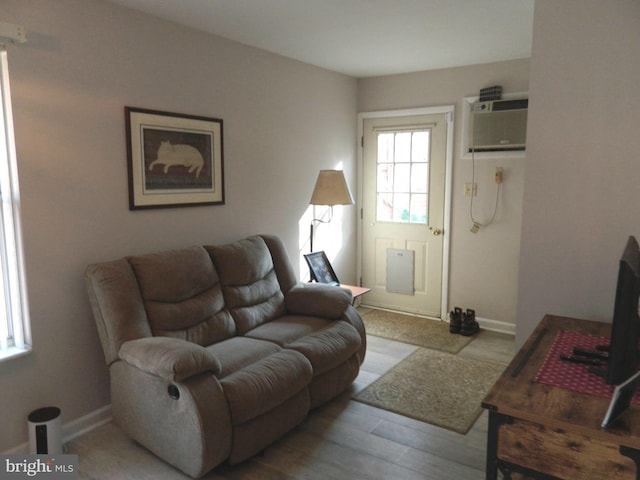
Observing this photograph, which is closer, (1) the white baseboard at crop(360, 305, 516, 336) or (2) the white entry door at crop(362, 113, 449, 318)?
(1) the white baseboard at crop(360, 305, 516, 336)

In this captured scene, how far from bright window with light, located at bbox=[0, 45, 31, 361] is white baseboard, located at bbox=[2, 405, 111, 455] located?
54 cm

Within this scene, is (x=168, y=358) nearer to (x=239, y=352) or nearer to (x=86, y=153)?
(x=239, y=352)

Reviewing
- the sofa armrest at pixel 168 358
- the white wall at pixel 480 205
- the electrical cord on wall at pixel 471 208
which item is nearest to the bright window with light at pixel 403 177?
the white wall at pixel 480 205

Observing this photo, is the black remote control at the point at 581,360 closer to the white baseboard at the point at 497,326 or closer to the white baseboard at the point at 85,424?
the white baseboard at the point at 85,424

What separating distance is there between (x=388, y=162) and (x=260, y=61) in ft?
5.92

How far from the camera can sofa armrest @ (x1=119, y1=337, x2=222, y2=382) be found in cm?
212

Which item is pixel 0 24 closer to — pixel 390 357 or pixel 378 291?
pixel 390 357

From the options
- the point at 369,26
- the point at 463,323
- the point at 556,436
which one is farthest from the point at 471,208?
the point at 556,436

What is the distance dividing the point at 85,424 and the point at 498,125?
390cm

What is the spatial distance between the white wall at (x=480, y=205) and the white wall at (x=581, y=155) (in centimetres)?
180

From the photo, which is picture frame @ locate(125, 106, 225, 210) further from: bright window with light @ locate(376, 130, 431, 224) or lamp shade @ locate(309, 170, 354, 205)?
bright window with light @ locate(376, 130, 431, 224)

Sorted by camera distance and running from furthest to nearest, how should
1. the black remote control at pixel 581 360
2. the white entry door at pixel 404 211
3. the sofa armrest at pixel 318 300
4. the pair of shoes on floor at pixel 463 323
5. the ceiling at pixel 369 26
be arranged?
the white entry door at pixel 404 211
the pair of shoes on floor at pixel 463 323
the sofa armrest at pixel 318 300
the ceiling at pixel 369 26
the black remote control at pixel 581 360

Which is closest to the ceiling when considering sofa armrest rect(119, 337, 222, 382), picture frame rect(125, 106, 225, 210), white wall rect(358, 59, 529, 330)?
white wall rect(358, 59, 529, 330)

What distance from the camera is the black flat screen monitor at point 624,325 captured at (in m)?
1.44
